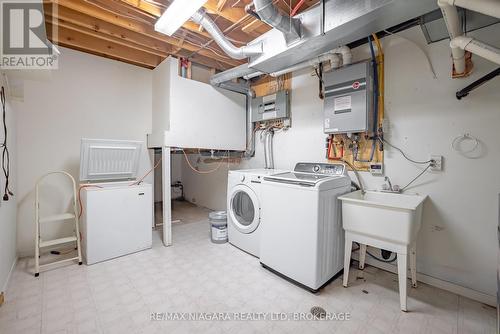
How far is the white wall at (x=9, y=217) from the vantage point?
1.91 meters

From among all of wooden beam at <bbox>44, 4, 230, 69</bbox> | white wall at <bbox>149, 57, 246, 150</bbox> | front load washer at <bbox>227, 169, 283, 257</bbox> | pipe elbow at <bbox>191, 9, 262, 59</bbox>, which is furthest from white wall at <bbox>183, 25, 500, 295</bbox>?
wooden beam at <bbox>44, 4, 230, 69</bbox>

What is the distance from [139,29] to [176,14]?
2.83ft

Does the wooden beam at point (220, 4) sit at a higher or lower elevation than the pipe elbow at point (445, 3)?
higher

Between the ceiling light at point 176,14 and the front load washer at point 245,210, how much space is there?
1669 mm

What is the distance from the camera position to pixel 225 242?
10.3ft

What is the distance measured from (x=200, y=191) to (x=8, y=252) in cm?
321

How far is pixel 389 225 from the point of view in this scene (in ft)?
5.70

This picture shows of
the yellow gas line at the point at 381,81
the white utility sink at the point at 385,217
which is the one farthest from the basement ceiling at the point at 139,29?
the white utility sink at the point at 385,217

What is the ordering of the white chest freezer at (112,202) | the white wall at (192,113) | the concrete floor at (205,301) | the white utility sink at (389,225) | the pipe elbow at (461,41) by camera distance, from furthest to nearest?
the white wall at (192,113) → the white chest freezer at (112,202) → the white utility sink at (389,225) → the concrete floor at (205,301) → the pipe elbow at (461,41)

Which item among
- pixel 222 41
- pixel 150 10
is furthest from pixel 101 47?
pixel 222 41

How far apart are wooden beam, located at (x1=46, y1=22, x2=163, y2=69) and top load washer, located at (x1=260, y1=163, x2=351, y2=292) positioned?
2637 mm

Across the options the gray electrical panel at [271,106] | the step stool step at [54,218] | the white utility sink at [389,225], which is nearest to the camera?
the white utility sink at [389,225]

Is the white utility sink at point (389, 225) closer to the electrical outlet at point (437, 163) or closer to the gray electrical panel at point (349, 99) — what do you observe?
the electrical outlet at point (437, 163)

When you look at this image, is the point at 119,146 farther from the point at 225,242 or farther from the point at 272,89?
the point at 272,89
